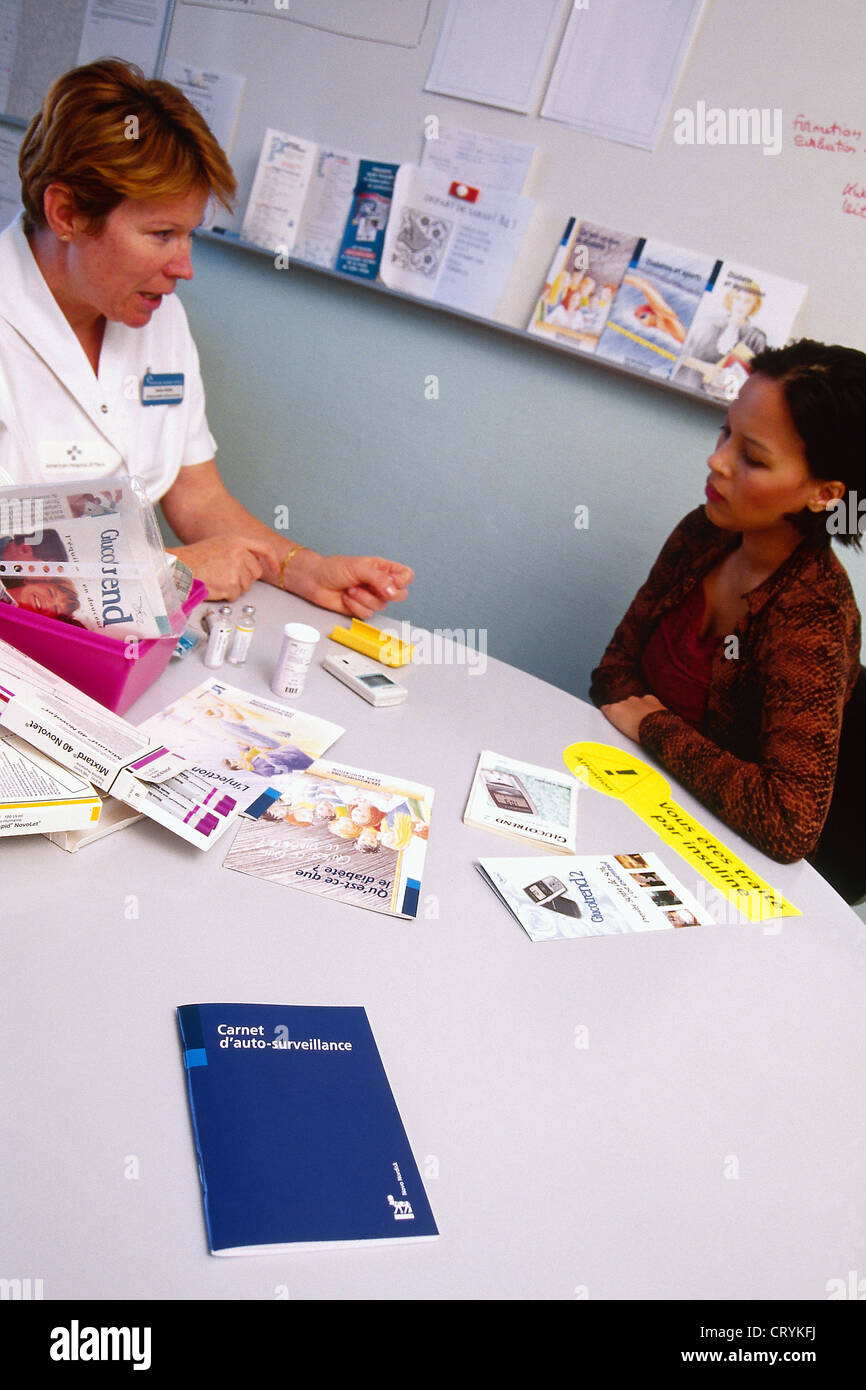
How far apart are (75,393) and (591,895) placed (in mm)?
1171

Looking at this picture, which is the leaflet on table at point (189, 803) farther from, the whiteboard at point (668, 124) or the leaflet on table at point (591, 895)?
the whiteboard at point (668, 124)

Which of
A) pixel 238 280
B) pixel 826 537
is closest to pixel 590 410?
pixel 826 537

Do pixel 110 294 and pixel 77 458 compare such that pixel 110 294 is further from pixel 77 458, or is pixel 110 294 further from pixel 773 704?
pixel 773 704

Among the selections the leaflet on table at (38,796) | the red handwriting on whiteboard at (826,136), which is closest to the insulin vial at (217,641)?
the leaflet on table at (38,796)

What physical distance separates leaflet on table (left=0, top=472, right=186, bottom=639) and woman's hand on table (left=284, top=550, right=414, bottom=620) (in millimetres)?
552

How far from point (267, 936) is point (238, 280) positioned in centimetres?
230

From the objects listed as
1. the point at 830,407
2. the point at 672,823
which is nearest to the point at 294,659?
the point at 672,823

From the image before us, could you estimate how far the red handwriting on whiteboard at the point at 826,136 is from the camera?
1.96 meters

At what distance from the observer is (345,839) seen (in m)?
1.05

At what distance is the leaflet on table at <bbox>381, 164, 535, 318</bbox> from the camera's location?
2264 millimetres

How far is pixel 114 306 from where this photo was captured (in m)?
1.51

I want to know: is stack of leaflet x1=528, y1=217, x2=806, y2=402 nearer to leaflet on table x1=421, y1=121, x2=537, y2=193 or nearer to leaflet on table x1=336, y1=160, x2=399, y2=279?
leaflet on table x1=421, y1=121, x2=537, y2=193

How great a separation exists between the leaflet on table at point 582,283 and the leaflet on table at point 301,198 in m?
0.61

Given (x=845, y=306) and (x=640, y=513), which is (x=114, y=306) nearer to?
(x=640, y=513)
